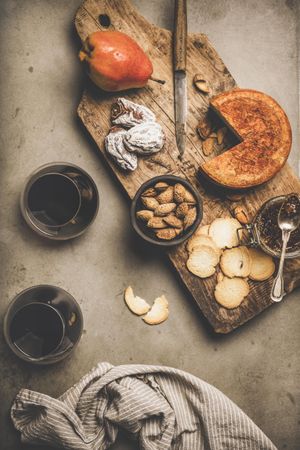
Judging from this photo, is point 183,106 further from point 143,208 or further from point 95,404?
point 95,404

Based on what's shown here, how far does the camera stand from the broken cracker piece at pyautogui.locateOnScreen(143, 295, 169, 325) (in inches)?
49.9

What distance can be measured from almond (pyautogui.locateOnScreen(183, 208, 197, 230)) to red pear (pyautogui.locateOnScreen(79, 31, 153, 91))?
0.38 metres

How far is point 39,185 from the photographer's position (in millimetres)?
1131

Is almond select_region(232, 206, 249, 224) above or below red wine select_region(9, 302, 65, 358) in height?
above

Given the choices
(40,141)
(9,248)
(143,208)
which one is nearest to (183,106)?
(143,208)

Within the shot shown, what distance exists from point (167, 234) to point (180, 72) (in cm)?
46

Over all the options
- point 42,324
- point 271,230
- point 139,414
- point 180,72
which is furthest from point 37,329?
point 180,72

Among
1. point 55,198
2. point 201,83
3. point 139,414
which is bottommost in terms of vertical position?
point 139,414

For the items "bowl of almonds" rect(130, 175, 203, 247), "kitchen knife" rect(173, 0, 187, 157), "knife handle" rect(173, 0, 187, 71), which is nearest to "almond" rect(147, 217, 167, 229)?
"bowl of almonds" rect(130, 175, 203, 247)

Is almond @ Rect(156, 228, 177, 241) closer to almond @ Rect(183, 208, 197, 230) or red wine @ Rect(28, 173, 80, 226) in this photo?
almond @ Rect(183, 208, 197, 230)

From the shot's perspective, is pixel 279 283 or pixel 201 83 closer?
pixel 279 283

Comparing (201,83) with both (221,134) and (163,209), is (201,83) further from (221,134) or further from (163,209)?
(163,209)

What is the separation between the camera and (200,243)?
1.21m

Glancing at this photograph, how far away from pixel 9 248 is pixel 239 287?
0.65 meters
